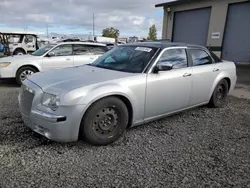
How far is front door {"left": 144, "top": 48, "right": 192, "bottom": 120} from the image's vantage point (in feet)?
11.2

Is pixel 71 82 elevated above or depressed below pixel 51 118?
above

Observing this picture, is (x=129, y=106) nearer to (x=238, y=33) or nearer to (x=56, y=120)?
(x=56, y=120)

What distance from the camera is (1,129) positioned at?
3.45 m

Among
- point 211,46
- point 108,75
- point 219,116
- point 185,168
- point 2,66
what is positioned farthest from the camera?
point 211,46

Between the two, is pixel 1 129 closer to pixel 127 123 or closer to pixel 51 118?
pixel 51 118

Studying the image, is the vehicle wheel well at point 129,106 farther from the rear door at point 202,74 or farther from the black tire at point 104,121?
the rear door at point 202,74

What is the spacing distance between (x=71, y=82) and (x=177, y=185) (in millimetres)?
1894

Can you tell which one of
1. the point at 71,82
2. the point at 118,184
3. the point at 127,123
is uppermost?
the point at 71,82

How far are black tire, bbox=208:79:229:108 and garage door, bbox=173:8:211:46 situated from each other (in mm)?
10580

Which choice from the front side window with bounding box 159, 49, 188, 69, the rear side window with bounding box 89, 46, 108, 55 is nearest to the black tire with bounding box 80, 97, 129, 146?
the front side window with bounding box 159, 49, 188, 69

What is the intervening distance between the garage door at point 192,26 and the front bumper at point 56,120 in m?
13.9

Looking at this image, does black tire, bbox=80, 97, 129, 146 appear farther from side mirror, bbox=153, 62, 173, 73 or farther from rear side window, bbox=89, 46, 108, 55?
rear side window, bbox=89, 46, 108, 55

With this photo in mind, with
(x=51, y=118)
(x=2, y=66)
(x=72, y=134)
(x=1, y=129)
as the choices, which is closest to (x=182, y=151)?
(x=72, y=134)

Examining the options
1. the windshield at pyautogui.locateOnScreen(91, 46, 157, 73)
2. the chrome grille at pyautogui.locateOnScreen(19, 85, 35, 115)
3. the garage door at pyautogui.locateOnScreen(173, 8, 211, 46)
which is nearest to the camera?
the chrome grille at pyautogui.locateOnScreen(19, 85, 35, 115)
